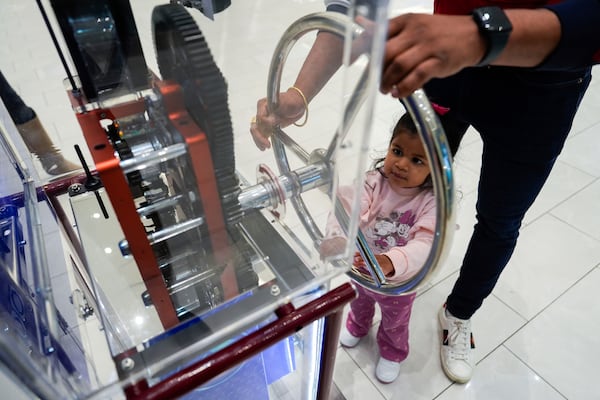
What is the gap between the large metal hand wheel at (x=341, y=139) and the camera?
0.40 metres

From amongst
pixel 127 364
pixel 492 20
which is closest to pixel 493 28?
pixel 492 20

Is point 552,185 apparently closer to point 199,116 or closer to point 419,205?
point 419,205

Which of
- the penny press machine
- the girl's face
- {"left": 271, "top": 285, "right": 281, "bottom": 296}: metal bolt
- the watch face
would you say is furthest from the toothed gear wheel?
the girl's face

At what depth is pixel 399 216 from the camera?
0.87 metres

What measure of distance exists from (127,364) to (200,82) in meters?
0.30

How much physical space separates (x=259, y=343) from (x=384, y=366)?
0.69m

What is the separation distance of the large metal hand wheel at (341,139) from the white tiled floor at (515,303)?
0.09 m

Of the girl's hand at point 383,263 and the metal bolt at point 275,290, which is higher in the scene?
the metal bolt at point 275,290

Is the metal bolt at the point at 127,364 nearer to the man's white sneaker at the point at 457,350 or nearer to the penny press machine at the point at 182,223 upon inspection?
the penny press machine at the point at 182,223

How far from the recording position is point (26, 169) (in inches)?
29.0

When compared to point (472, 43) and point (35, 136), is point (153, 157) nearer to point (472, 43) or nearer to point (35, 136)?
point (472, 43)

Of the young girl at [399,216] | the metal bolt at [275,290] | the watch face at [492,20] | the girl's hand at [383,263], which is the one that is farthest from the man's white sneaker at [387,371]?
the watch face at [492,20]

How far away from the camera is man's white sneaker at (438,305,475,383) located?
104 centimetres

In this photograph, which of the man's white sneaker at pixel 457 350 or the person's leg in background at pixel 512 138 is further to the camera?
the man's white sneaker at pixel 457 350
